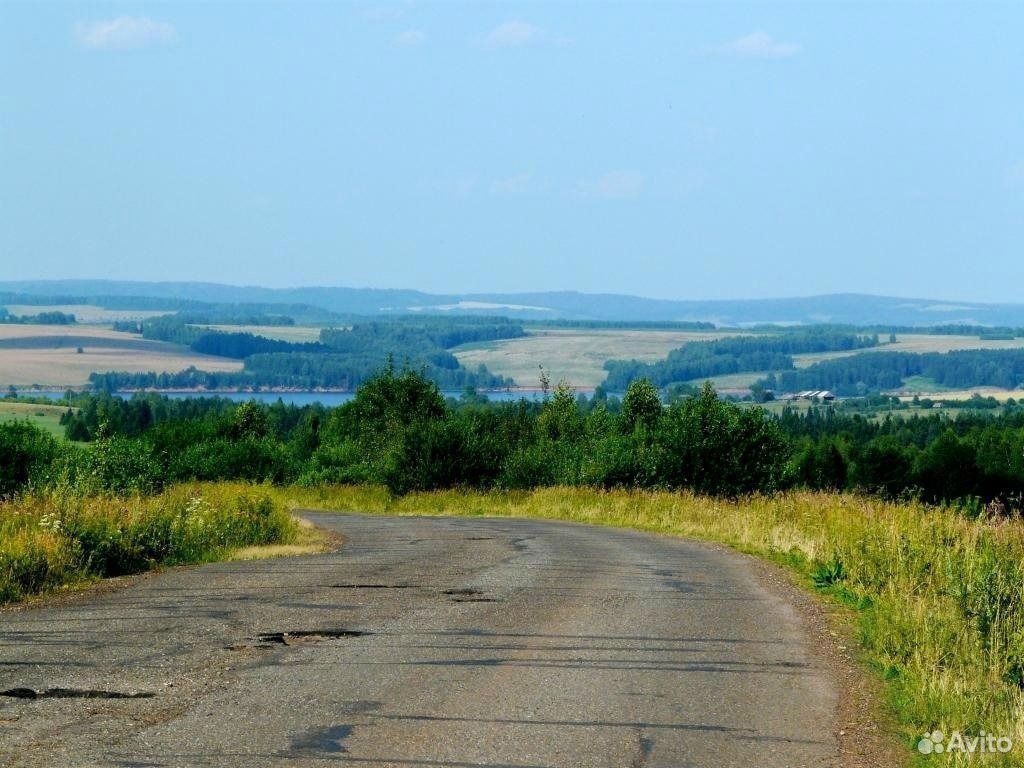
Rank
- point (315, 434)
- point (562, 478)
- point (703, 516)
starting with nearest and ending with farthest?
point (703, 516), point (562, 478), point (315, 434)

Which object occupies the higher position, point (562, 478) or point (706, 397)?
point (706, 397)

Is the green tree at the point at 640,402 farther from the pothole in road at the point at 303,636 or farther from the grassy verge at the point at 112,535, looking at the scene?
the pothole in road at the point at 303,636

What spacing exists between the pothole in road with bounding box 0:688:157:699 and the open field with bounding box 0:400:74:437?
124876 mm

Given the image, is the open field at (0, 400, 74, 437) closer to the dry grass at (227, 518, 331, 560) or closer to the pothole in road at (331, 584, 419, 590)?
the dry grass at (227, 518, 331, 560)

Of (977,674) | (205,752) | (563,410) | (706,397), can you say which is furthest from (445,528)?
(563,410)

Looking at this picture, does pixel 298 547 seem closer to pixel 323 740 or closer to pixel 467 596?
pixel 467 596

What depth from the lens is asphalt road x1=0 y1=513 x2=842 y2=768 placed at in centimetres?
848

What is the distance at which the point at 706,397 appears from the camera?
49844 mm

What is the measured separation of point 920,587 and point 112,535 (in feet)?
34.6

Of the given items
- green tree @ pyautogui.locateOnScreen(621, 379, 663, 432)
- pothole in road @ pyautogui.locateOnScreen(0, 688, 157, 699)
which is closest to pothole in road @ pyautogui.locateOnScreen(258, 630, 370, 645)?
pothole in road @ pyautogui.locateOnScreen(0, 688, 157, 699)

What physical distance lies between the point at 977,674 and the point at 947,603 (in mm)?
2940

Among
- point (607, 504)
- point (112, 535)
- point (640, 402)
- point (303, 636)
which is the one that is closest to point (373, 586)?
point (112, 535)

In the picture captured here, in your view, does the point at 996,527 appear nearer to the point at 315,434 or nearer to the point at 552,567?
the point at 552,567

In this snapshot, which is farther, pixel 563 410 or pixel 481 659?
pixel 563 410
